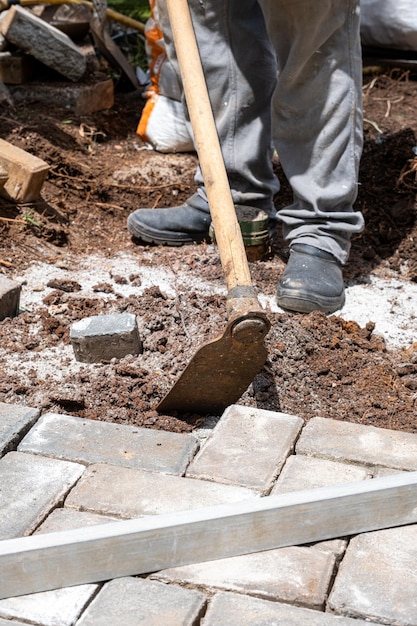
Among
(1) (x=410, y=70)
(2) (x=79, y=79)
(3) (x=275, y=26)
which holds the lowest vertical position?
(1) (x=410, y=70)

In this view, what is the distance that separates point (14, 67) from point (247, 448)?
348 centimetres

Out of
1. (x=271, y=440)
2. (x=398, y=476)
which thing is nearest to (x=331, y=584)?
(x=398, y=476)

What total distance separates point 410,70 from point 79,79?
204 cm

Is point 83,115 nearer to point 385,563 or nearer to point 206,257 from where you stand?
point 206,257

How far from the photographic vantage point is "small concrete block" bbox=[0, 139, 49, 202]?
12.1ft

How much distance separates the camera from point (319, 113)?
3.24 metres

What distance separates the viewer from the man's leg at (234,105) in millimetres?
3459

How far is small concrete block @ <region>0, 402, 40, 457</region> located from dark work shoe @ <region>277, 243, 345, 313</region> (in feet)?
3.84

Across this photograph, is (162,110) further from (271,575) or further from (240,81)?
(271,575)

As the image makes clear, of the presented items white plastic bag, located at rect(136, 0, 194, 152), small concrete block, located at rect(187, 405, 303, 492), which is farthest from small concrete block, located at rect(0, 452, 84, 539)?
white plastic bag, located at rect(136, 0, 194, 152)

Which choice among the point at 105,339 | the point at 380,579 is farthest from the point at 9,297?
the point at 380,579

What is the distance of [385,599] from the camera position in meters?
1.74

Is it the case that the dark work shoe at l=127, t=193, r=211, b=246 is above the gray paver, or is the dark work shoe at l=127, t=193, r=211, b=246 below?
below

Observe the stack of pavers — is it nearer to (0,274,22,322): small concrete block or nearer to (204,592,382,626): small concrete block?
(204,592,382,626): small concrete block
